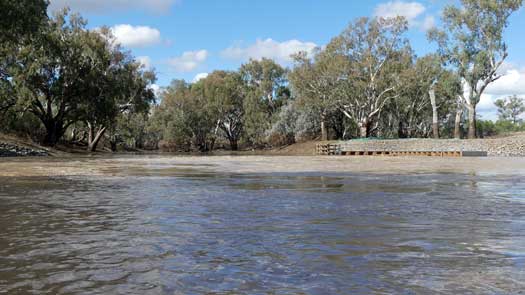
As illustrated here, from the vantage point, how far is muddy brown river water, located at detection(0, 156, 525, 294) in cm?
512

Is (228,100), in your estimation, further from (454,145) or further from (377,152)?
(454,145)

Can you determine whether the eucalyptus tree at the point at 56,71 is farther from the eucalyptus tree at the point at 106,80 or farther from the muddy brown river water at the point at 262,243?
the muddy brown river water at the point at 262,243

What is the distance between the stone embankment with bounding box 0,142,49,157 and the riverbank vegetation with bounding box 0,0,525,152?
6.82 m

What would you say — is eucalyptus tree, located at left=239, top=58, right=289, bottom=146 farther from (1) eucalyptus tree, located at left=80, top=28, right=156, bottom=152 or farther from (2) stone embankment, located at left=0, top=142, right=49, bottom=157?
(2) stone embankment, located at left=0, top=142, right=49, bottom=157

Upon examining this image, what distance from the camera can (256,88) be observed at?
94.9 meters

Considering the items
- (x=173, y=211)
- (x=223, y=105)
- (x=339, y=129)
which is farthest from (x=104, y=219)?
(x=223, y=105)

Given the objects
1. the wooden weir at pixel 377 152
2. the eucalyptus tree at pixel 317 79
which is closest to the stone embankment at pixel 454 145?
the wooden weir at pixel 377 152

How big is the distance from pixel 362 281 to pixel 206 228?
370cm

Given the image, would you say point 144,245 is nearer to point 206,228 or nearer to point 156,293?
point 206,228

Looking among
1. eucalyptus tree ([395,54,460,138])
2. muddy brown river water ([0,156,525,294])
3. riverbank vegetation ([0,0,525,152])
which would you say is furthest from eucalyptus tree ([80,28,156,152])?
muddy brown river water ([0,156,525,294])

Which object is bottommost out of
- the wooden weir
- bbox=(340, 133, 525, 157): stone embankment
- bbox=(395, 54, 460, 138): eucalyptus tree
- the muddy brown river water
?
the muddy brown river water

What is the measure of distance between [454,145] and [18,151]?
4197 centimetres

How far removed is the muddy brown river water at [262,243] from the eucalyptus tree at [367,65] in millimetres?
58593

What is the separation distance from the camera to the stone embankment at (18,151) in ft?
152
